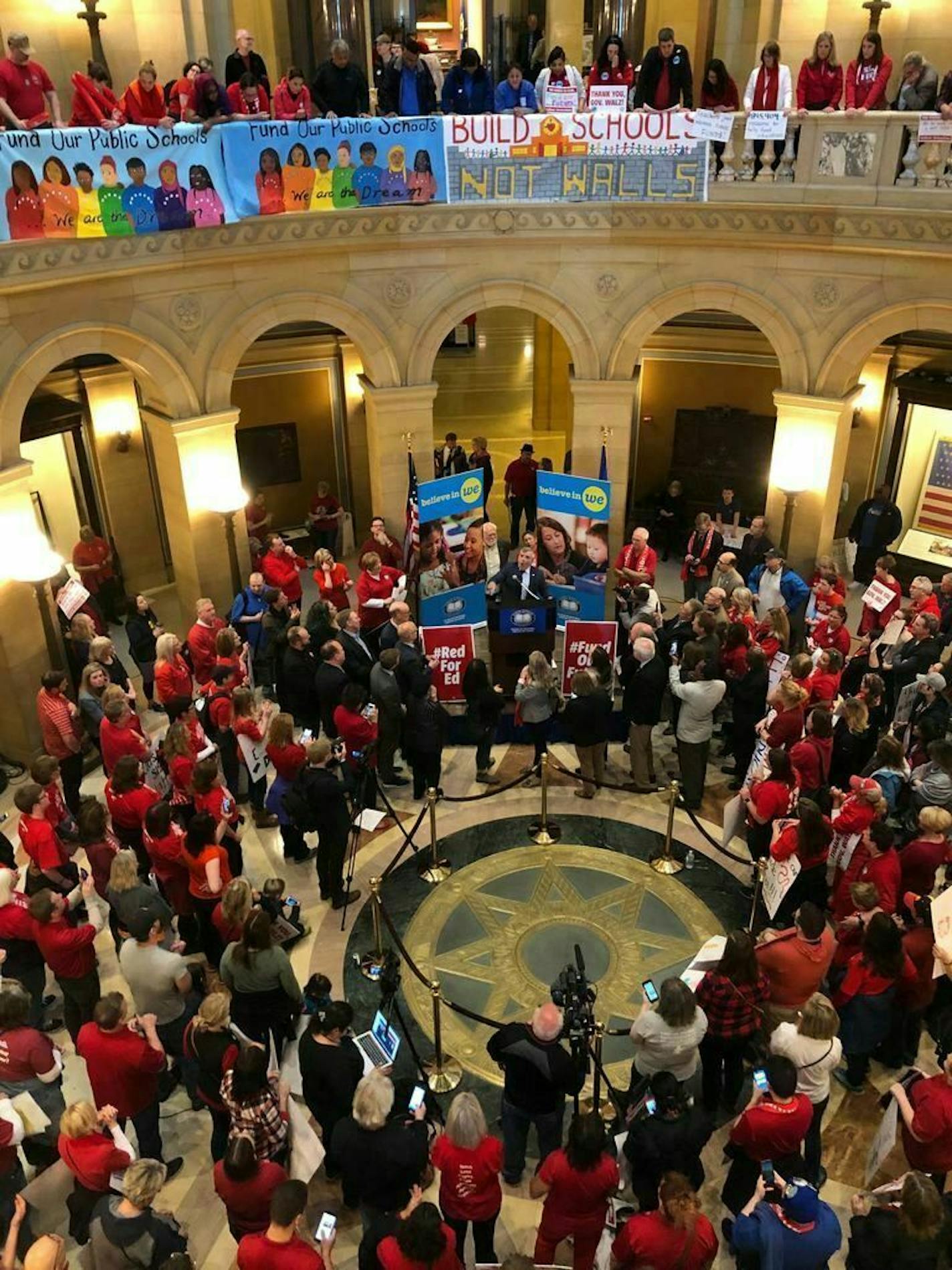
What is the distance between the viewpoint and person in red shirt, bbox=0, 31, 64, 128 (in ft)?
34.6

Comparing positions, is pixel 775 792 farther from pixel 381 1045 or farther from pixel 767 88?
pixel 767 88

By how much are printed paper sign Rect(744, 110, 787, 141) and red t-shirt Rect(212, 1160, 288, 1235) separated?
11517 mm

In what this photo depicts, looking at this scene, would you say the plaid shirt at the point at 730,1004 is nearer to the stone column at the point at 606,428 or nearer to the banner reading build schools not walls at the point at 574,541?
the banner reading build schools not walls at the point at 574,541

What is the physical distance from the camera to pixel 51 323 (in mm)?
11438

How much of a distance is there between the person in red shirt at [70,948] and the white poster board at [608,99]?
10.7 m

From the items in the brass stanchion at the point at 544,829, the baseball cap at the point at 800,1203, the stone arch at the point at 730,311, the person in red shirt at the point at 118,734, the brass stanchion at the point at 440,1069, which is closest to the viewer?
the baseball cap at the point at 800,1203

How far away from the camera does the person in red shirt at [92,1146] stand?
5406 millimetres

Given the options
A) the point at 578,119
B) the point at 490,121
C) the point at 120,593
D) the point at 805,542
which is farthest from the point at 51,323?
the point at 805,542

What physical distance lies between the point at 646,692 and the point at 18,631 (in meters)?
6.92

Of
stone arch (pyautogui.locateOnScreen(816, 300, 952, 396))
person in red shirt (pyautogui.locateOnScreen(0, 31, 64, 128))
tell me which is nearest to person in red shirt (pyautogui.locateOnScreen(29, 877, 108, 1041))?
person in red shirt (pyautogui.locateOnScreen(0, 31, 64, 128))

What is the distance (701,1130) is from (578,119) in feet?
37.7

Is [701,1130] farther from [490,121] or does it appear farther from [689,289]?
[490,121]

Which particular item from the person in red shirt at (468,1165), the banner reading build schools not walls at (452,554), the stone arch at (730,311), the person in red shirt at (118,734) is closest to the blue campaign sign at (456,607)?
the banner reading build schools not walls at (452,554)

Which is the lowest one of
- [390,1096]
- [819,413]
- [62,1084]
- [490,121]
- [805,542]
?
[62,1084]
